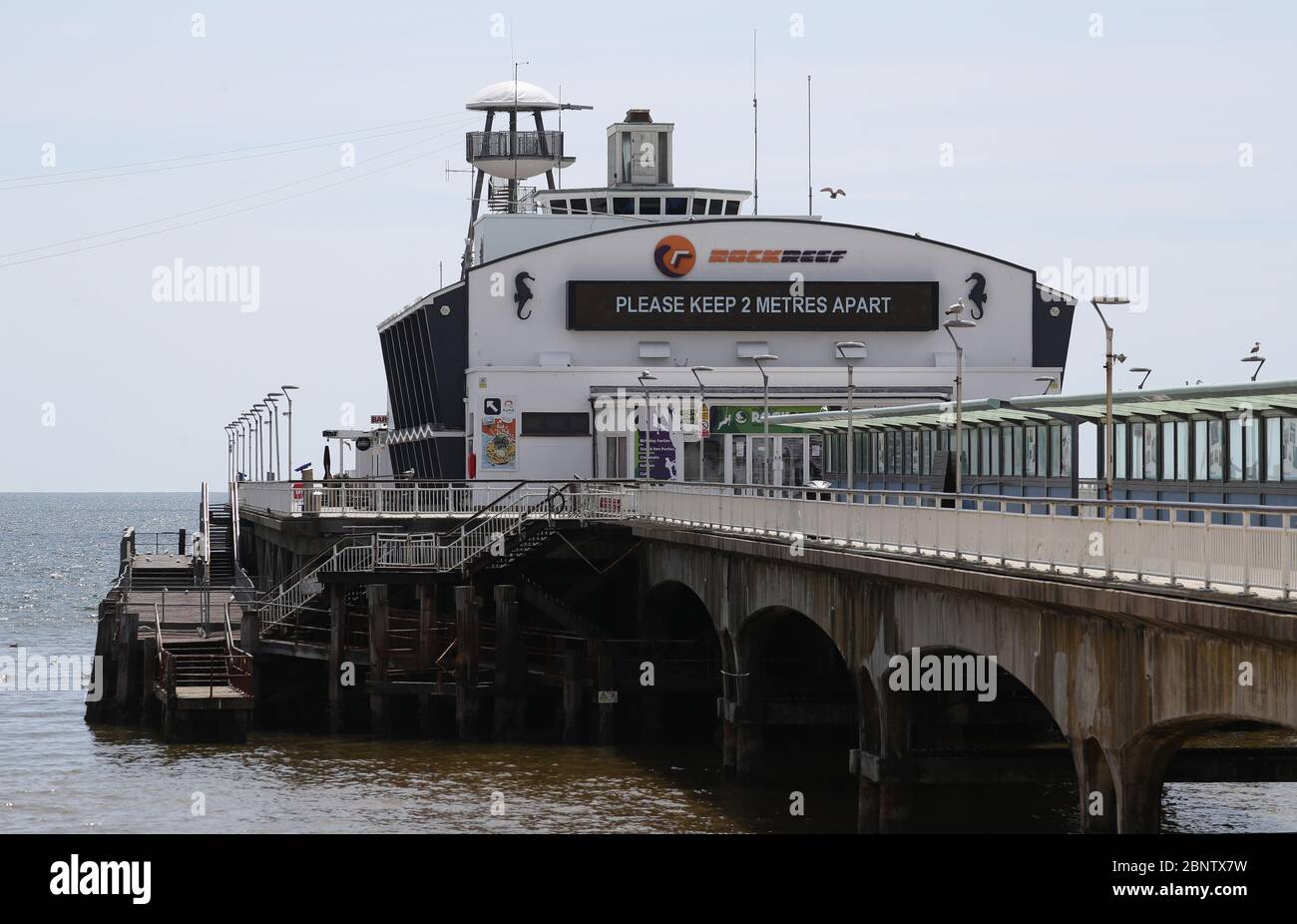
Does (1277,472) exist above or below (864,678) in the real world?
above

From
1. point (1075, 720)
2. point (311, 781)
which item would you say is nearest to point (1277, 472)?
point (1075, 720)

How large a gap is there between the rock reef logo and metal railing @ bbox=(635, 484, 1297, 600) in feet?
103

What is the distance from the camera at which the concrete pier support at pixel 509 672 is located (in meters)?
48.7

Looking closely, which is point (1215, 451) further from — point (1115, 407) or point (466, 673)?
point (466, 673)

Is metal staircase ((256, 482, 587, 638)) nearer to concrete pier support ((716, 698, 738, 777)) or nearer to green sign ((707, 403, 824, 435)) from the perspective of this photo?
concrete pier support ((716, 698, 738, 777))

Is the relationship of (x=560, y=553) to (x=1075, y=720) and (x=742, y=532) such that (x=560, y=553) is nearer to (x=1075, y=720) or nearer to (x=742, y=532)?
(x=742, y=532)

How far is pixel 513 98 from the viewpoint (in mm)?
93812

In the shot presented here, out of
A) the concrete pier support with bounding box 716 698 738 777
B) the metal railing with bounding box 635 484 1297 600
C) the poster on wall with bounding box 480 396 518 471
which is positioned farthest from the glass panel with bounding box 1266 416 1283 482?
the poster on wall with bounding box 480 396 518 471

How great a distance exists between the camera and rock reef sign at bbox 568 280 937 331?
72062mm

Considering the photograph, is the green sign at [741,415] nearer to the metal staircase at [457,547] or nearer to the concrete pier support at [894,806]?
the metal staircase at [457,547]

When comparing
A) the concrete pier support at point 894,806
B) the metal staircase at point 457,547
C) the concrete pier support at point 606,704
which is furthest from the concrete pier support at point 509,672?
the concrete pier support at point 894,806

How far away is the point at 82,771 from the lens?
1800 inches

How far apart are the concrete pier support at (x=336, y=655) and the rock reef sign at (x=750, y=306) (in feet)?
75.2
